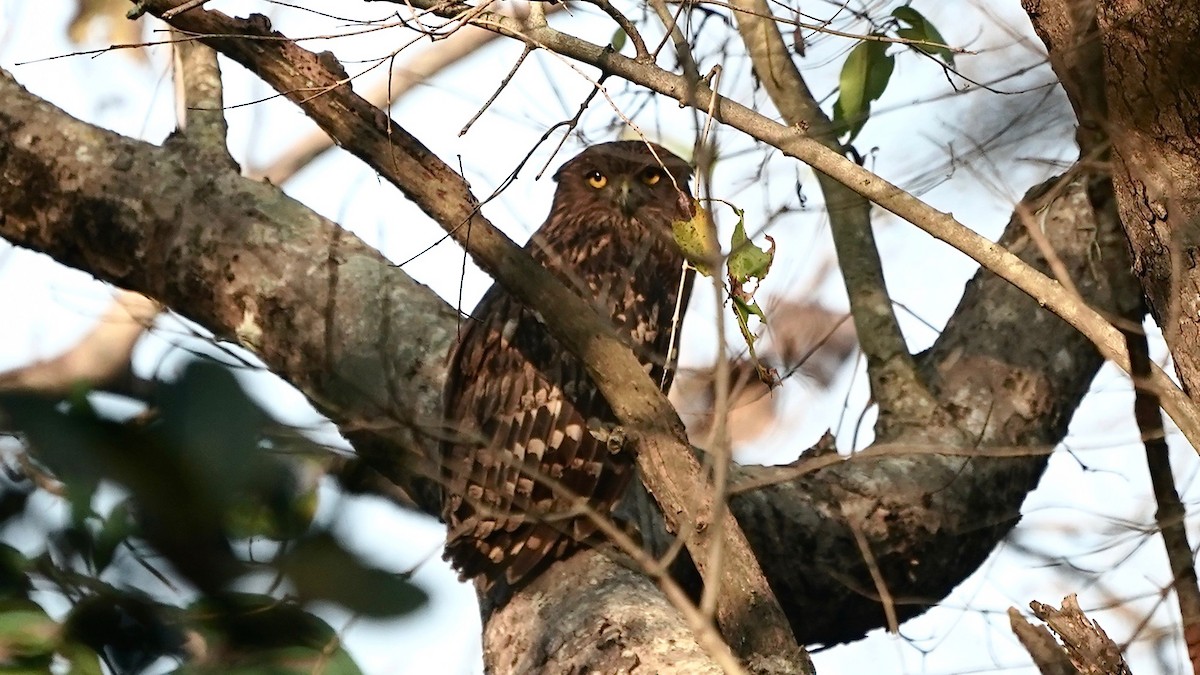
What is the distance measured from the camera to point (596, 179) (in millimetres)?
4371

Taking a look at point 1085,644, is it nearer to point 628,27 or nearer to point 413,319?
point 628,27

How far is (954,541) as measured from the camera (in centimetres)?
369

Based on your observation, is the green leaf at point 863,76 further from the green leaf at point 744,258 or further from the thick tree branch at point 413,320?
the thick tree branch at point 413,320

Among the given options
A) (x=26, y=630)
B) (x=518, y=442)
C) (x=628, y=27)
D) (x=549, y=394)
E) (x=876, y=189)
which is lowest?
(x=26, y=630)

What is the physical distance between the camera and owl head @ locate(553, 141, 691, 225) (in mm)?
4148

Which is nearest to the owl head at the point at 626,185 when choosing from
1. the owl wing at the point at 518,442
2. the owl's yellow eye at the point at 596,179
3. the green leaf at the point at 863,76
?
the owl's yellow eye at the point at 596,179

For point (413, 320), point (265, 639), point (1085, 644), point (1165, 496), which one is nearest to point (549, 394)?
point (413, 320)

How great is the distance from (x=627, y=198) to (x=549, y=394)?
0.95 metres

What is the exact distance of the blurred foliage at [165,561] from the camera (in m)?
0.90

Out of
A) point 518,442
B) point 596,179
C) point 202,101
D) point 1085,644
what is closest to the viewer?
point 1085,644

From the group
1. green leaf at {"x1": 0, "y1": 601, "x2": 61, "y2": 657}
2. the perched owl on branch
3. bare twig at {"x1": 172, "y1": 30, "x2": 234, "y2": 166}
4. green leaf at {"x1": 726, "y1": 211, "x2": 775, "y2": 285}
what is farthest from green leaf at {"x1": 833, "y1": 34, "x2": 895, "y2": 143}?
green leaf at {"x1": 0, "y1": 601, "x2": 61, "y2": 657}

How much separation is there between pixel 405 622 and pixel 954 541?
2984 millimetres

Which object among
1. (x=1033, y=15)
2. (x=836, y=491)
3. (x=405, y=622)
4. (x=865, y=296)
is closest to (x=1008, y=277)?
(x=1033, y=15)

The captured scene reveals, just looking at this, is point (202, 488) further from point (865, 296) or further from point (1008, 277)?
point (865, 296)
